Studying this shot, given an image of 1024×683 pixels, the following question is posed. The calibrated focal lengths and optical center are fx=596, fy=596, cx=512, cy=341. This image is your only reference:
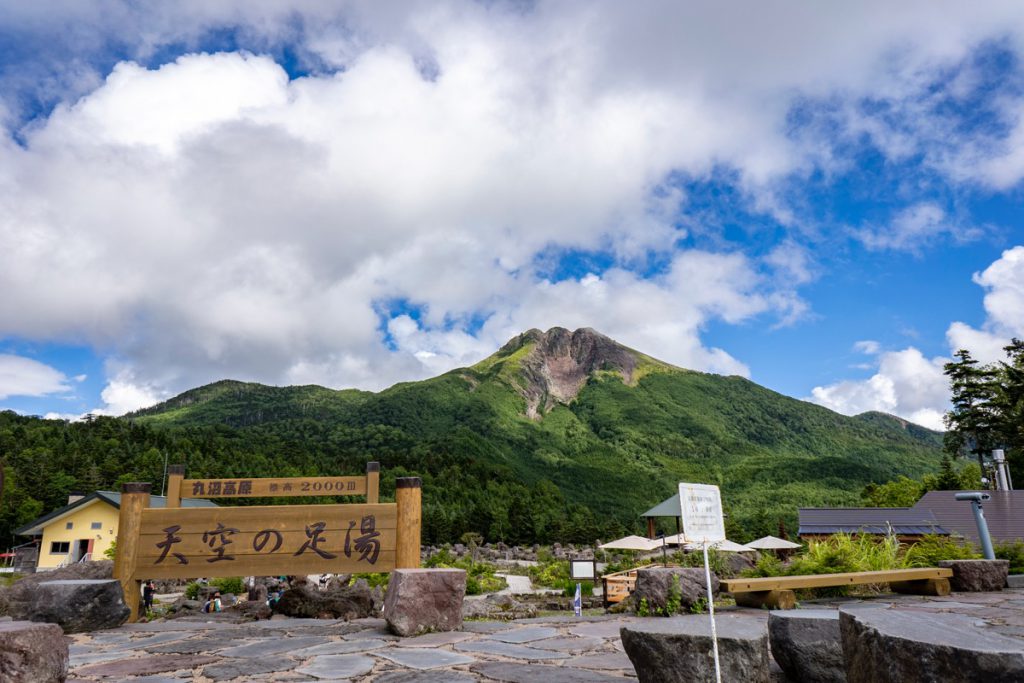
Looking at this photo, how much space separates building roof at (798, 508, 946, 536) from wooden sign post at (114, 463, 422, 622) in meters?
23.1

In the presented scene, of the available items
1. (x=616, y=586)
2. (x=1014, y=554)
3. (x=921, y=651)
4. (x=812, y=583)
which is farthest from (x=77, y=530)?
(x=921, y=651)

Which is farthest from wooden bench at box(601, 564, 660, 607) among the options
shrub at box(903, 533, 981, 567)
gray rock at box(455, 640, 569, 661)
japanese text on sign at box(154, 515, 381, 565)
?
gray rock at box(455, 640, 569, 661)

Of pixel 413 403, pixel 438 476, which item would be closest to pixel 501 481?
pixel 438 476

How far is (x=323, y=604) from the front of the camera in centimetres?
805

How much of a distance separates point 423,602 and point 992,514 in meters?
25.1

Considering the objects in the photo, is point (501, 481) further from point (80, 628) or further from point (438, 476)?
point (80, 628)

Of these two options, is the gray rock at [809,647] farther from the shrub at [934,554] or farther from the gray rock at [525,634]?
the shrub at [934,554]

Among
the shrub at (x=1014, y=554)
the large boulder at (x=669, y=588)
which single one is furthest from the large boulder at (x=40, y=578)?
the shrub at (x=1014, y=554)

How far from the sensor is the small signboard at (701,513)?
330 centimetres

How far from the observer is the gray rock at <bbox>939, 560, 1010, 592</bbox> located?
7.78m

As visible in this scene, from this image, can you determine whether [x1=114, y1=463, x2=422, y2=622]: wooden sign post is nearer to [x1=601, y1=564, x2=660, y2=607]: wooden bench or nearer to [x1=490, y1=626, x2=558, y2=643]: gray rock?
[x1=490, y1=626, x2=558, y2=643]: gray rock

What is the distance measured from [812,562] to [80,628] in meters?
8.91

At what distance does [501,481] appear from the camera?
181 feet

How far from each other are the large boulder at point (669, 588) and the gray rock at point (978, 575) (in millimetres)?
3648
